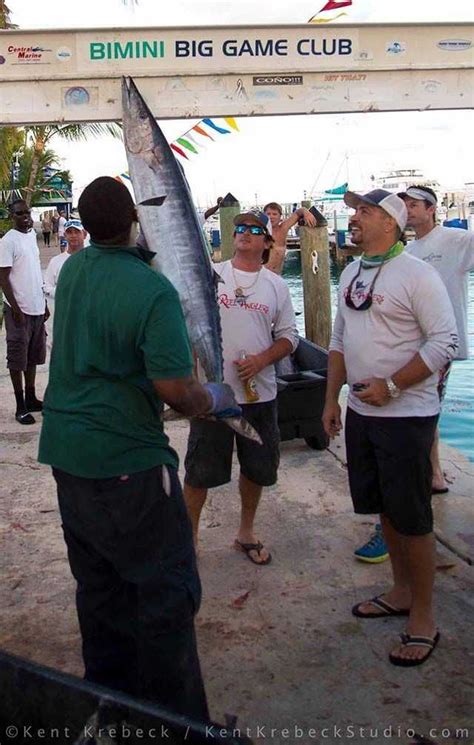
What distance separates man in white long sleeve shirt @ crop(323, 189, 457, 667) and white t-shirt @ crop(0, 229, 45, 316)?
4.20 metres

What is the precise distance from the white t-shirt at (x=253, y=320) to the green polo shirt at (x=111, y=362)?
59.1 inches

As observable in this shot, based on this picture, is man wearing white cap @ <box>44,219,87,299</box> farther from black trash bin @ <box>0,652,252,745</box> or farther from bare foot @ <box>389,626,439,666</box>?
black trash bin @ <box>0,652,252,745</box>

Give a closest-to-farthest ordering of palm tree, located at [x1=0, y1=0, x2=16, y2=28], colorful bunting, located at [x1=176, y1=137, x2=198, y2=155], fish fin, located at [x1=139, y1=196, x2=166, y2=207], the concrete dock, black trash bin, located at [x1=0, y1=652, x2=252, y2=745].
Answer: black trash bin, located at [x1=0, y1=652, x2=252, y2=745], the concrete dock, fish fin, located at [x1=139, y1=196, x2=166, y2=207], colorful bunting, located at [x1=176, y1=137, x2=198, y2=155], palm tree, located at [x1=0, y1=0, x2=16, y2=28]

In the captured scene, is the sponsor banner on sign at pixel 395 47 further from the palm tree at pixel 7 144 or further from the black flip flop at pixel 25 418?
the palm tree at pixel 7 144

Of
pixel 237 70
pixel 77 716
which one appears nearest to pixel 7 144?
pixel 237 70

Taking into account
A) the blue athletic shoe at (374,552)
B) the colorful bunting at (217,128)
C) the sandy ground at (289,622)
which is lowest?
the sandy ground at (289,622)

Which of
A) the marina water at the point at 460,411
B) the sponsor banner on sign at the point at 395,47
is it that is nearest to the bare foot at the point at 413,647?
the sponsor banner on sign at the point at 395,47

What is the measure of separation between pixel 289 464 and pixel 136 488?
3.37 metres

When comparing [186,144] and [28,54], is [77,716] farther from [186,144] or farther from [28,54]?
[186,144]

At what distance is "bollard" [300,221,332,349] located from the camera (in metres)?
8.49

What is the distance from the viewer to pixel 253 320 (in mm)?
4000

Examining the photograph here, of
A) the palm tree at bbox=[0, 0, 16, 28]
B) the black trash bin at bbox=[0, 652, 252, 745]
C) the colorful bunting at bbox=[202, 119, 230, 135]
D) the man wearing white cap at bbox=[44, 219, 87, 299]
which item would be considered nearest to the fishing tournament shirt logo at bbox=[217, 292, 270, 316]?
the black trash bin at bbox=[0, 652, 252, 745]

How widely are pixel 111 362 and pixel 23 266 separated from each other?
15.8ft

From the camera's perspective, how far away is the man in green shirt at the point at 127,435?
2.33 meters
